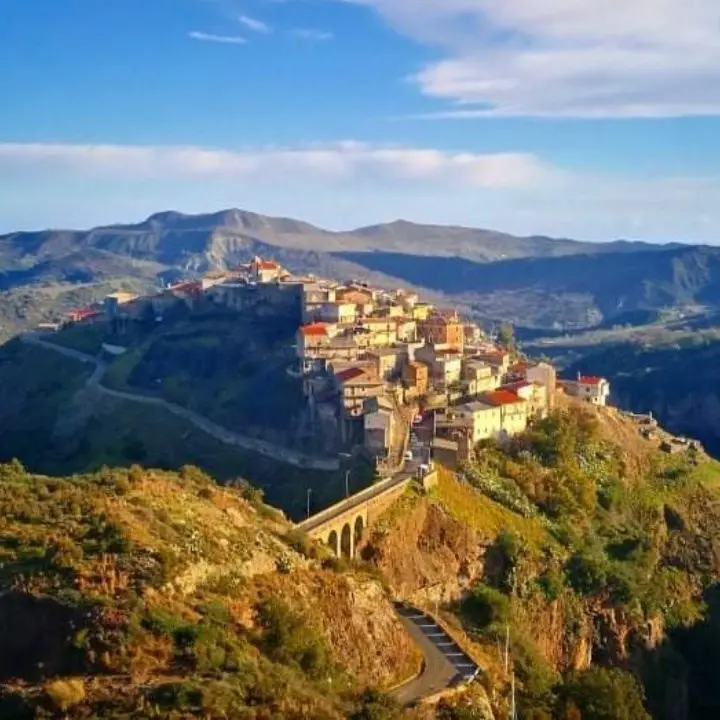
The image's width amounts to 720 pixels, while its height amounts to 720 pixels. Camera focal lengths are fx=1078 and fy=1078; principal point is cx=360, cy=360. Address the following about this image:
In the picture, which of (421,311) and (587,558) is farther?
(421,311)

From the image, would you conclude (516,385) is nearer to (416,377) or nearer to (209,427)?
(416,377)

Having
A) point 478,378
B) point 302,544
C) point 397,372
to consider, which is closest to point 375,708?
point 302,544

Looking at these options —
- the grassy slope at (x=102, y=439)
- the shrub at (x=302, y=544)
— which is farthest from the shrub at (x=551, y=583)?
the shrub at (x=302, y=544)

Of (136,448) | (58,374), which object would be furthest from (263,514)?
(58,374)

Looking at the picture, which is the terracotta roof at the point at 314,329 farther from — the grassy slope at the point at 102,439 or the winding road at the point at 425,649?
the winding road at the point at 425,649

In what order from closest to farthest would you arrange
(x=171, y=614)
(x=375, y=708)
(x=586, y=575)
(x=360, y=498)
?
(x=375, y=708)
(x=171, y=614)
(x=360, y=498)
(x=586, y=575)

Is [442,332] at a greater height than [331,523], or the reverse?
[442,332]

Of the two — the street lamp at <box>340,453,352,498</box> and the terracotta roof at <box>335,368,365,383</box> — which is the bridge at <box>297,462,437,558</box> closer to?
the street lamp at <box>340,453,352,498</box>
